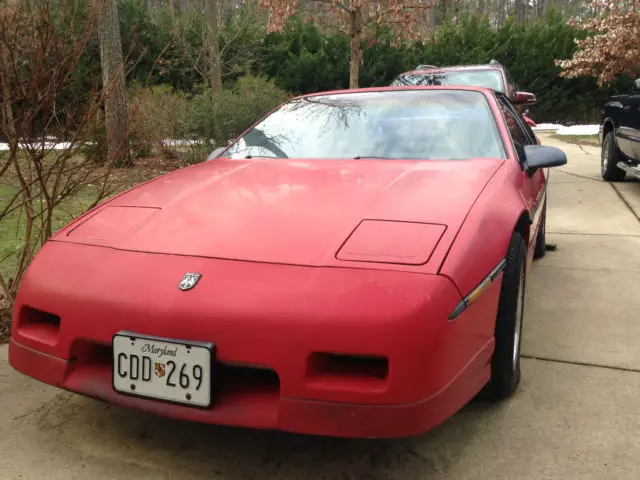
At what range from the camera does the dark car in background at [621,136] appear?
6.57m

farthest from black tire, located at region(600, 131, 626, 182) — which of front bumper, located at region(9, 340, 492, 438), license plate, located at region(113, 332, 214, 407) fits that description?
license plate, located at region(113, 332, 214, 407)

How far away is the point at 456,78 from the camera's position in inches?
291

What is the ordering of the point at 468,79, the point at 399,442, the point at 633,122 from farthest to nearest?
the point at 468,79, the point at 633,122, the point at 399,442

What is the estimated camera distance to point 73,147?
336 centimetres

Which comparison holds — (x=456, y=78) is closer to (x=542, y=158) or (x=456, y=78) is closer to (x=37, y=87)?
(x=542, y=158)

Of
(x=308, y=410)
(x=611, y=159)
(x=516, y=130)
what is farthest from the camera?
(x=611, y=159)

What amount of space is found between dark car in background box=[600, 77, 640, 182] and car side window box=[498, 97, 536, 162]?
3.06 metres

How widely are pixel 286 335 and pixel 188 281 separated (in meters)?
0.37

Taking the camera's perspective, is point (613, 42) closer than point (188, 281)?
No

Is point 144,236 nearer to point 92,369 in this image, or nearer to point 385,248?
point 92,369

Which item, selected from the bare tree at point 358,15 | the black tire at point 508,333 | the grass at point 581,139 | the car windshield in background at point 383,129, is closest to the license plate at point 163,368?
the black tire at point 508,333

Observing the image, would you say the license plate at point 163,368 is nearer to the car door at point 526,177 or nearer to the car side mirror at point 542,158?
the car door at point 526,177

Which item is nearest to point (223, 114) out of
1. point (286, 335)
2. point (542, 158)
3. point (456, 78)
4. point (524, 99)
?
point (456, 78)

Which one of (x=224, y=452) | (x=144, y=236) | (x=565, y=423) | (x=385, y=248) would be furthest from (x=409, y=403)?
(x=144, y=236)
